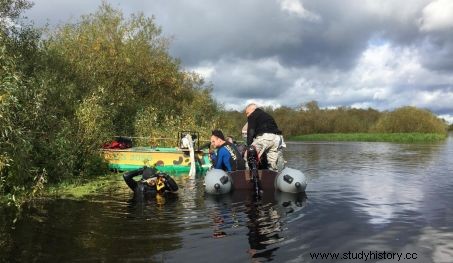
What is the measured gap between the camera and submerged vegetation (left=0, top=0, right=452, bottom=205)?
9.84 m

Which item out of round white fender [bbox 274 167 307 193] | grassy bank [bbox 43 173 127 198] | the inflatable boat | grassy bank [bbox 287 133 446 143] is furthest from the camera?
grassy bank [bbox 287 133 446 143]

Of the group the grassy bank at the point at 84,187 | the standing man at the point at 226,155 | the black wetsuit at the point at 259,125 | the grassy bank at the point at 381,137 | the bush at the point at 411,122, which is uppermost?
the bush at the point at 411,122

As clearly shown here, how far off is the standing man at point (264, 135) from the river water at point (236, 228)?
1.24 meters

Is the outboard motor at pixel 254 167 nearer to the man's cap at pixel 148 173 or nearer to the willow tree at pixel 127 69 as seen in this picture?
the man's cap at pixel 148 173

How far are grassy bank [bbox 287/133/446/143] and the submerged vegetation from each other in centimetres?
3202

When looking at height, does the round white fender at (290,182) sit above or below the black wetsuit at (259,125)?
below

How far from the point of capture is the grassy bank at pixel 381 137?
61.7 metres

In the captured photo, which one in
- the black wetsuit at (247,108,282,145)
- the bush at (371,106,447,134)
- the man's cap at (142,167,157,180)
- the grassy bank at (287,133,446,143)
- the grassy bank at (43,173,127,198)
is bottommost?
the grassy bank at (43,173,127,198)

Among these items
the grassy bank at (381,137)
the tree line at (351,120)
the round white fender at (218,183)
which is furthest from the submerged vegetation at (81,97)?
the tree line at (351,120)

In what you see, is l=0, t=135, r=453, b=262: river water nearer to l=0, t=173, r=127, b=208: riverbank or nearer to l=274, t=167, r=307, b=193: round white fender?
l=274, t=167, r=307, b=193: round white fender

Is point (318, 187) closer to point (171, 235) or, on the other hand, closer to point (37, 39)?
point (171, 235)

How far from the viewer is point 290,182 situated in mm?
10992

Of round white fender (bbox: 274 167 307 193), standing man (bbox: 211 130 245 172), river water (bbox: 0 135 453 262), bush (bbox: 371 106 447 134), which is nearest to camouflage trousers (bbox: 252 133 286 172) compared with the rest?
standing man (bbox: 211 130 245 172)

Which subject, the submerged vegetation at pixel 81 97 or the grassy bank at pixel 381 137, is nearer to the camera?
the submerged vegetation at pixel 81 97
